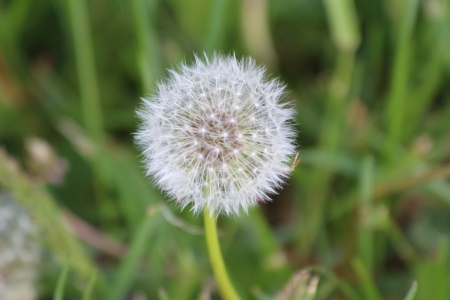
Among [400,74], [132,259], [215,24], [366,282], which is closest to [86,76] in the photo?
[215,24]

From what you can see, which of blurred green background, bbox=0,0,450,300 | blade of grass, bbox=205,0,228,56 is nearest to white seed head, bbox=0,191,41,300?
blurred green background, bbox=0,0,450,300

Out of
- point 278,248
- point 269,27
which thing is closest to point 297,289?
point 278,248

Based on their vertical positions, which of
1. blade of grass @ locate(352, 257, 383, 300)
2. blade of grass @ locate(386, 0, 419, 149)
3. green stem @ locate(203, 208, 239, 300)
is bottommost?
green stem @ locate(203, 208, 239, 300)

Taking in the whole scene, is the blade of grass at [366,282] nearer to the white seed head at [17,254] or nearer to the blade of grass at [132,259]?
the blade of grass at [132,259]

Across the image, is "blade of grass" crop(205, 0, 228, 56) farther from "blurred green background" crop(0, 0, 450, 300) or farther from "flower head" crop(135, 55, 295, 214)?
"flower head" crop(135, 55, 295, 214)

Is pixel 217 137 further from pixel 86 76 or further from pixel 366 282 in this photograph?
pixel 86 76

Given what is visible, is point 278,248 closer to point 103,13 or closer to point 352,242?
point 352,242
